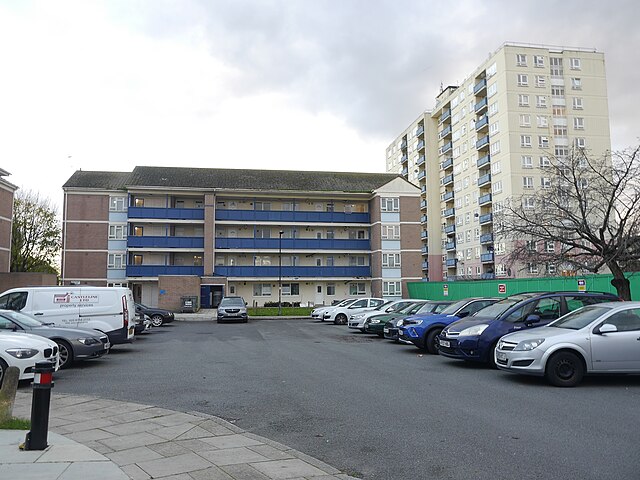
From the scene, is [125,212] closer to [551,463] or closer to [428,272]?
[428,272]

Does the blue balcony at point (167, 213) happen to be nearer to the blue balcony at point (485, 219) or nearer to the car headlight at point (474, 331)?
the blue balcony at point (485, 219)

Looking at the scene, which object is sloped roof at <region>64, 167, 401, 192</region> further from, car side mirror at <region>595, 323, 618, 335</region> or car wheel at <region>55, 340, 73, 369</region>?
car side mirror at <region>595, 323, 618, 335</region>

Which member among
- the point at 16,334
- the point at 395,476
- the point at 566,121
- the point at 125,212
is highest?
the point at 566,121

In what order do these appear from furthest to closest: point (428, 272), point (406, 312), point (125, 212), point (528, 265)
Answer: point (428, 272), point (125, 212), point (528, 265), point (406, 312)

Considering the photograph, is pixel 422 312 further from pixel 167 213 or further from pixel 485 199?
pixel 485 199

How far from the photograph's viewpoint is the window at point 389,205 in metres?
52.4

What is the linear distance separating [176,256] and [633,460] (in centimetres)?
4905

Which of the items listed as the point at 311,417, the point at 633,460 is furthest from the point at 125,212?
the point at 633,460

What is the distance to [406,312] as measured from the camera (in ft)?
65.6

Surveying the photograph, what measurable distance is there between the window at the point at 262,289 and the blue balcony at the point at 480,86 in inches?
1383

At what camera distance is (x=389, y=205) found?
52500 mm

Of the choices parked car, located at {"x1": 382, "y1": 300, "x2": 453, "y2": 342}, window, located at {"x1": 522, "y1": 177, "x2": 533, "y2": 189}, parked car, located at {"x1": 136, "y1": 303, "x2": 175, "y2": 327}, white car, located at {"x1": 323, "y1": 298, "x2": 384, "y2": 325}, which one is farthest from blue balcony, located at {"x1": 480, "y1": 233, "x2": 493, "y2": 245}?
parked car, located at {"x1": 382, "y1": 300, "x2": 453, "y2": 342}

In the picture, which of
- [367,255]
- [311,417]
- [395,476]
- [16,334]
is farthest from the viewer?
[367,255]

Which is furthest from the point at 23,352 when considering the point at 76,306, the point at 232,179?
the point at 232,179
